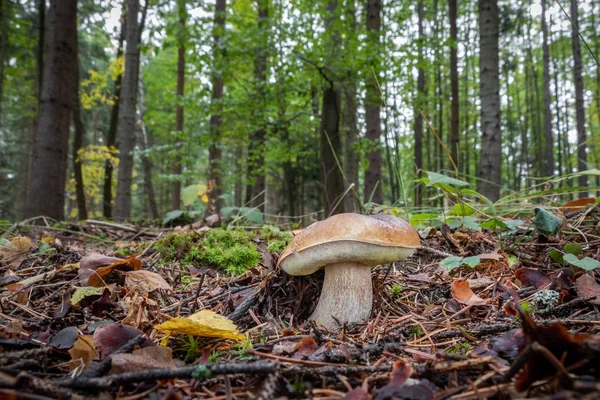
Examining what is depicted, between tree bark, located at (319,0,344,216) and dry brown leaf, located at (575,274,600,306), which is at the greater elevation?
tree bark, located at (319,0,344,216)

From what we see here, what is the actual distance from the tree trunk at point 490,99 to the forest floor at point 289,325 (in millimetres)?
2867

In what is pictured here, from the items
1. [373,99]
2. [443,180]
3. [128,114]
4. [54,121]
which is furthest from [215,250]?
[128,114]

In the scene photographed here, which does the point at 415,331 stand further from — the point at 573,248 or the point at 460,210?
the point at 460,210

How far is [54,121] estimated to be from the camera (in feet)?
15.7

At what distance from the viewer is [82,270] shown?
1825 mm

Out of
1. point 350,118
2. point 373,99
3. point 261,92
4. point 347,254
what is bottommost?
point 347,254

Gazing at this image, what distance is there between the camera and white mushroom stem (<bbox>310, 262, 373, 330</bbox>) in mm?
1590

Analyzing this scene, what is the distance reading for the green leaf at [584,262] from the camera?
154 cm

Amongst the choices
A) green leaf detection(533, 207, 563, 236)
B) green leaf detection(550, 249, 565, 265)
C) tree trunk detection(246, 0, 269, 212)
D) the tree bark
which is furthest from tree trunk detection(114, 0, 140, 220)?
green leaf detection(550, 249, 565, 265)

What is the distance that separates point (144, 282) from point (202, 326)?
79 cm

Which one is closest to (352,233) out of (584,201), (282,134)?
(584,201)

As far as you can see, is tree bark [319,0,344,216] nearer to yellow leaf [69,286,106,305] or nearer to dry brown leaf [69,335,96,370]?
yellow leaf [69,286,106,305]

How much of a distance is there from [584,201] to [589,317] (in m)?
1.54

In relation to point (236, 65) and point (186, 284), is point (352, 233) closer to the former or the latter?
point (186, 284)
